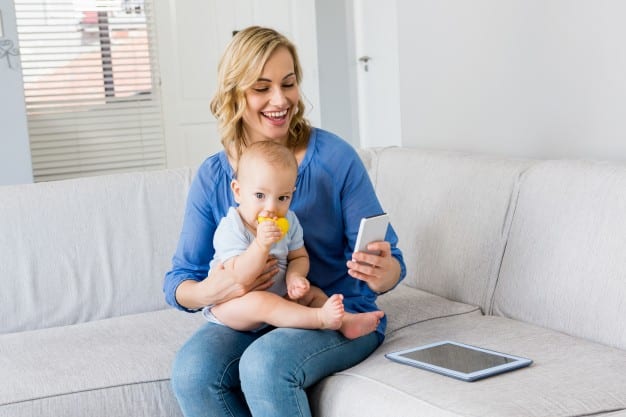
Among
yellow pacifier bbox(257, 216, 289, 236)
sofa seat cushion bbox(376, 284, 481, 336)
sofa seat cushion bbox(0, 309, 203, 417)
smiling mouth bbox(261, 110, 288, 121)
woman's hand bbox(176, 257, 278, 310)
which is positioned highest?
smiling mouth bbox(261, 110, 288, 121)

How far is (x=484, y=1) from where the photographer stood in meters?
2.93

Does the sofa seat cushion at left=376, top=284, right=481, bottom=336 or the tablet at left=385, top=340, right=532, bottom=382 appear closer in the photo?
the tablet at left=385, top=340, right=532, bottom=382

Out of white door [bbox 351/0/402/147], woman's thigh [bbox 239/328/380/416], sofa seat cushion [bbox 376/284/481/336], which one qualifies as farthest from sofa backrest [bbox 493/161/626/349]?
white door [bbox 351/0/402/147]

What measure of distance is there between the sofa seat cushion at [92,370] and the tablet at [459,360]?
542 mm

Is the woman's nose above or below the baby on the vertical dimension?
above

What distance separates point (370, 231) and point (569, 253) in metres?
0.55

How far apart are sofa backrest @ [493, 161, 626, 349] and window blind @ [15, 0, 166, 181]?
128 inches

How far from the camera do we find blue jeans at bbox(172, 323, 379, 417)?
180 centimetres

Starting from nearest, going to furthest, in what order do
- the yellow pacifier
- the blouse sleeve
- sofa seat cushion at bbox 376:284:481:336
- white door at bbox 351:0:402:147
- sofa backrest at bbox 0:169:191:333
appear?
1. the yellow pacifier
2. the blouse sleeve
3. sofa seat cushion at bbox 376:284:481:336
4. sofa backrest at bbox 0:169:191:333
5. white door at bbox 351:0:402:147

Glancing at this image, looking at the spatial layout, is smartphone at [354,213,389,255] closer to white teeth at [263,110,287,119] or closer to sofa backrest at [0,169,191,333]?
white teeth at [263,110,287,119]

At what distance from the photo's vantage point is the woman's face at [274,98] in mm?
2094

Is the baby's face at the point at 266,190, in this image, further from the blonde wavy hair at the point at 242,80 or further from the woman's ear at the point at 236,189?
the blonde wavy hair at the point at 242,80

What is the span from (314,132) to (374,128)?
117 inches

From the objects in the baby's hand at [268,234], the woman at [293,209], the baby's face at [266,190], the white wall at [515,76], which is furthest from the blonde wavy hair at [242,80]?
the white wall at [515,76]
